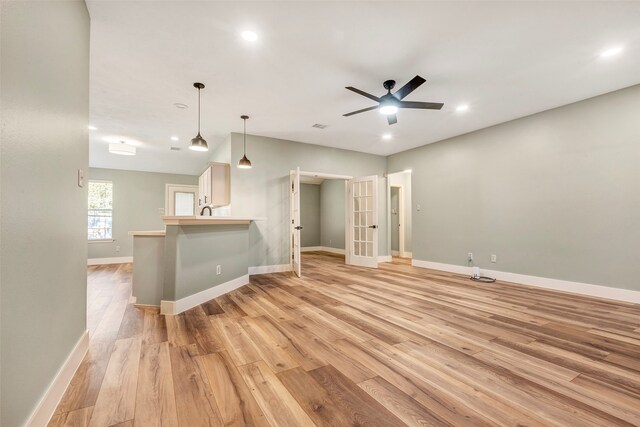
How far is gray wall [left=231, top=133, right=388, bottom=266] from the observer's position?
540cm

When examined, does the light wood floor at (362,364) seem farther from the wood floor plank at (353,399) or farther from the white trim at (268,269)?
the white trim at (268,269)

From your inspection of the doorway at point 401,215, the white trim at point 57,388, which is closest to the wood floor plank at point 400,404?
the white trim at point 57,388

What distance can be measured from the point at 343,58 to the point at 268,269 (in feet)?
13.4

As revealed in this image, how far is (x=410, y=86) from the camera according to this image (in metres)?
2.95

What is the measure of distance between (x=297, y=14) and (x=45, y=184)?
2.21 meters

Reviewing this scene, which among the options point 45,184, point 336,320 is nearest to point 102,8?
point 45,184

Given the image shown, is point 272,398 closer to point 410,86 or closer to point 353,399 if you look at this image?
point 353,399

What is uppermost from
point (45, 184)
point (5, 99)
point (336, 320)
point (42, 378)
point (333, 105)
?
point (333, 105)

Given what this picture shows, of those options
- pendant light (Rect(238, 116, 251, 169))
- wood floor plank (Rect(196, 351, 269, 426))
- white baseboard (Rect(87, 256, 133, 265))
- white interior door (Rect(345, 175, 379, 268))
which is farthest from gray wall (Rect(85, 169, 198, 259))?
wood floor plank (Rect(196, 351, 269, 426))

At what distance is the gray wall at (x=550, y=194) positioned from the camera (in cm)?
365

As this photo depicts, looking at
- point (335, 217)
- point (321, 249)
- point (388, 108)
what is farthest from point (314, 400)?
point (321, 249)

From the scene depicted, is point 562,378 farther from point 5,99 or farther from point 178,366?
point 5,99

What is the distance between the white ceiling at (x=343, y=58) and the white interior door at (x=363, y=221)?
2.05m

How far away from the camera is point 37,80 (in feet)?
4.35
